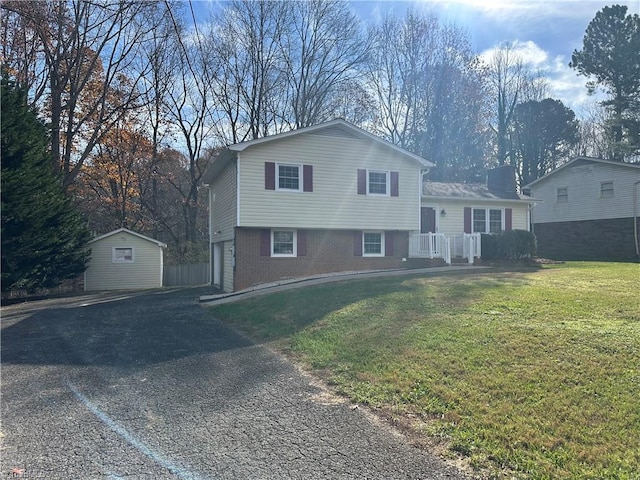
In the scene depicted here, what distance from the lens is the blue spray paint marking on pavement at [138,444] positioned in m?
3.57

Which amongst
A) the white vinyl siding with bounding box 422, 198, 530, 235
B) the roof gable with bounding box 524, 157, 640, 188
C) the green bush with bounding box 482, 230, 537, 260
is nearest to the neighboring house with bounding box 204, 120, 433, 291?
the white vinyl siding with bounding box 422, 198, 530, 235

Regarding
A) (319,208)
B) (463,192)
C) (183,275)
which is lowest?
(183,275)

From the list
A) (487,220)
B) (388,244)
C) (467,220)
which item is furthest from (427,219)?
(487,220)

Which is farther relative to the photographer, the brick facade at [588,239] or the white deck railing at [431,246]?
the brick facade at [588,239]

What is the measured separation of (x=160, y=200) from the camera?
37281mm

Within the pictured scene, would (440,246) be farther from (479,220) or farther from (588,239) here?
(588,239)

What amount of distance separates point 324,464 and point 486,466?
4.31 ft

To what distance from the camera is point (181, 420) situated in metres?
4.72

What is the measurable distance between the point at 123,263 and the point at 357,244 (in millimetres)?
13949

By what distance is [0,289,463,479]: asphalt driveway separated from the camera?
3.67m

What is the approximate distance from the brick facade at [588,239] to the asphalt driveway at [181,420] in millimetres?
23978

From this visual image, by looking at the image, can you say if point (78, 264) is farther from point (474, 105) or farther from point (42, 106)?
point (474, 105)

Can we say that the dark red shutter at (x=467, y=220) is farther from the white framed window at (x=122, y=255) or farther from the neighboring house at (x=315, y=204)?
the white framed window at (x=122, y=255)

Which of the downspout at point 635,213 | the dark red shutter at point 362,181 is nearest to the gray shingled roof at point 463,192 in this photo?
the dark red shutter at point 362,181
